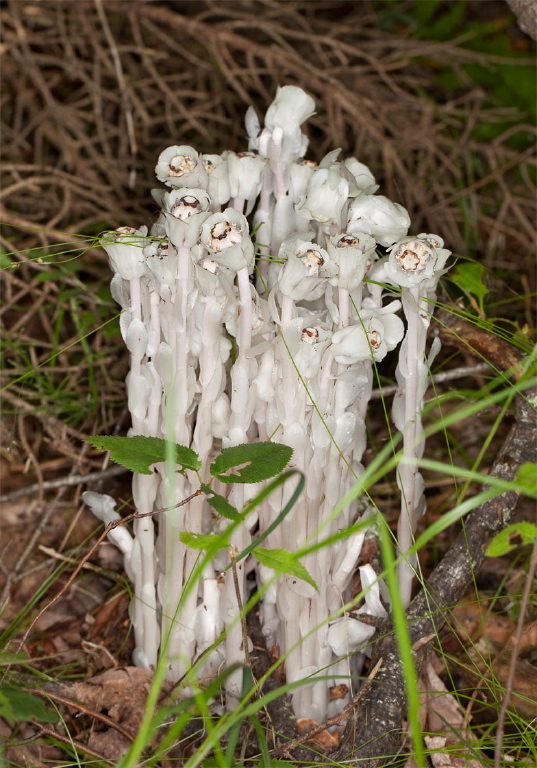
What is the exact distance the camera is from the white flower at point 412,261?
1664mm

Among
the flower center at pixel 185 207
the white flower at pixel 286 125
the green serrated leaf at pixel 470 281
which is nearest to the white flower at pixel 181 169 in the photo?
the flower center at pixel 185 207

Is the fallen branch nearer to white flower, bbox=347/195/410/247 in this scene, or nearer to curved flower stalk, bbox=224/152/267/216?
white flower, bbox=347/195/410/247

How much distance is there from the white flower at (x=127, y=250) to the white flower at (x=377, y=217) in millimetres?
473

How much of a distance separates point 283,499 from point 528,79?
2346 mm

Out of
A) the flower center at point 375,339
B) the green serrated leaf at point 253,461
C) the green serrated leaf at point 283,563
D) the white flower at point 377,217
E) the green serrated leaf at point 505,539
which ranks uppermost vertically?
the white flower at point 377,217

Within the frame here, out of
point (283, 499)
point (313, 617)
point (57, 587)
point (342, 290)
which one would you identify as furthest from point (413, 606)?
point (57, 587)

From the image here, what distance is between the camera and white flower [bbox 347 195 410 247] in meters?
1.72

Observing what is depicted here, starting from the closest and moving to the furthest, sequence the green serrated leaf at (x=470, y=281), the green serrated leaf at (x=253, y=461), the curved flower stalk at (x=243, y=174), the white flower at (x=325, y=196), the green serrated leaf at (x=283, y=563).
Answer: the green serrated leaf at (x=283, y=563)
the green serrated leaf at (x=253, y=461)
the white flower at (x=325, y=196)
the curved flower stalk at (x=243, y=174)
the green serrated leaf at (x=470, y=281)

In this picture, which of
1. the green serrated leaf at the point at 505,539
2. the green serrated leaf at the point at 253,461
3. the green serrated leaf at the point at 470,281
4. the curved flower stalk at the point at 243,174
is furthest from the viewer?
the green serrated leaf at the point at 470,281

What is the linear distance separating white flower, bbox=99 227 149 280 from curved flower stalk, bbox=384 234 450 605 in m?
0.55

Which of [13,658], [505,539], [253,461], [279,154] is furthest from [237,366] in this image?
[13,658]

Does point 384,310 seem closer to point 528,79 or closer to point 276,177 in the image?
point 276,177

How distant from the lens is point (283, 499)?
1.80 meters

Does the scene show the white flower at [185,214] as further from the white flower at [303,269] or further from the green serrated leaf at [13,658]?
the green serrated leaf at [13,658]
